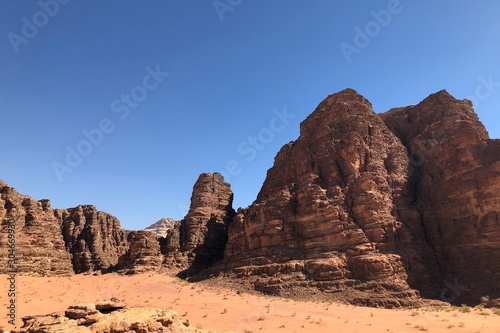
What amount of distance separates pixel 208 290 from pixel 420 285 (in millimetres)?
19675

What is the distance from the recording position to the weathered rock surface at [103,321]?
35.8 feet

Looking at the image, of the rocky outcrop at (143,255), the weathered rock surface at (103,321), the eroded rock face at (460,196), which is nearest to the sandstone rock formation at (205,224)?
the rocky outcrop at (143,255)

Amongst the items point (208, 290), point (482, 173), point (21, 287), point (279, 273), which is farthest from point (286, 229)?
point (21, 287)

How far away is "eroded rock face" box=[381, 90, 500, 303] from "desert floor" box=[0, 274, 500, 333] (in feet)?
19.2

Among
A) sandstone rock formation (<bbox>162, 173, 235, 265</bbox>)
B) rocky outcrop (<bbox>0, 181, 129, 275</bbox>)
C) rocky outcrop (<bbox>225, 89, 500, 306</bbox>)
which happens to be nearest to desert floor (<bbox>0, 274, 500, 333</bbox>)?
rocky outcrop (<bbox>0, 181, 129, 275</bbox>)

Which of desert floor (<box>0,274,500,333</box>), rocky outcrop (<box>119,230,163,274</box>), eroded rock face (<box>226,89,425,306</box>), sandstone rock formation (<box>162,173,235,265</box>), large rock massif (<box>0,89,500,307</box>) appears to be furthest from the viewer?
sandstone rock formation (<box>162,173,235,265</box>)

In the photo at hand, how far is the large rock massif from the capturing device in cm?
3061

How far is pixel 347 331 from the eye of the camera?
58.2ft

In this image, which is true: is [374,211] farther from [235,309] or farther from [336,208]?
[235,309]

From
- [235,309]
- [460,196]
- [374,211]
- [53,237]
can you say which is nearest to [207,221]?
[53,237]

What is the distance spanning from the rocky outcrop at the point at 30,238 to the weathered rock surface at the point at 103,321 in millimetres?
35065

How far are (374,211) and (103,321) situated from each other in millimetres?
28339

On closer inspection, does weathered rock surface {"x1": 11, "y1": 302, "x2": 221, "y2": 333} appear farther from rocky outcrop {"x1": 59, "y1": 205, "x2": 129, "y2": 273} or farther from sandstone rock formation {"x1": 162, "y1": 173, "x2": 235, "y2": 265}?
rocky outcrop {"x1": 59, "y1": 205, "x2": 129, "y2": 273}

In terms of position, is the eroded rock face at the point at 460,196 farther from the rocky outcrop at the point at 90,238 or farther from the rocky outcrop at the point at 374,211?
the rocky outcrop at the point at 90,238
